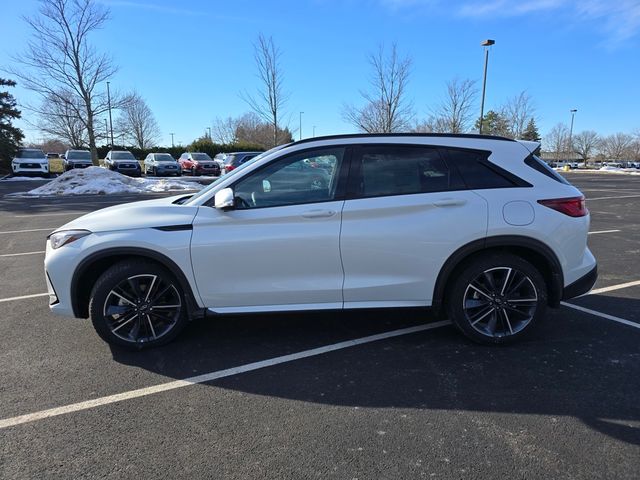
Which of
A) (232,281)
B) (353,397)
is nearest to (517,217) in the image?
(353,397)

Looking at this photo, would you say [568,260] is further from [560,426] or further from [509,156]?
[560,426]

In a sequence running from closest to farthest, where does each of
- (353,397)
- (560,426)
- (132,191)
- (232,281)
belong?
(560,426) → (353,397) → (232,281) → (132,191)

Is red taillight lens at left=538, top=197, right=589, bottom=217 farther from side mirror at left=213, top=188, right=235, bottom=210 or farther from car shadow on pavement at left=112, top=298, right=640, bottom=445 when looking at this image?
side mirror at left=213, top=188, right=235, bottom=210

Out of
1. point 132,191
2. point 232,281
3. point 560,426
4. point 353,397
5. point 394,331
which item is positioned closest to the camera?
point 560,426

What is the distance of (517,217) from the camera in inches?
146

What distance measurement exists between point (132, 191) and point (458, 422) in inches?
774

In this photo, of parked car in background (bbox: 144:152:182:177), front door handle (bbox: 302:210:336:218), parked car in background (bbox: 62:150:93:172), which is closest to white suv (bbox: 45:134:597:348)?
front door handle (bbox: 302:210:336:218)

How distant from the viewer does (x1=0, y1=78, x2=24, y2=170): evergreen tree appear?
98.4ft

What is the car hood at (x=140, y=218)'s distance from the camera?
3680 millimetres

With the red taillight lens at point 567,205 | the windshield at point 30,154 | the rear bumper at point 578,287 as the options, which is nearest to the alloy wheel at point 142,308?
the red taillight lens at point 567,205

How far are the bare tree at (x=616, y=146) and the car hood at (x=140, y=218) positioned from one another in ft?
406

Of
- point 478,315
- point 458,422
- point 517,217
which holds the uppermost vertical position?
point 517,217

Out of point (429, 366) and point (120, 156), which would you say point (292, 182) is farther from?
point (120, 156)

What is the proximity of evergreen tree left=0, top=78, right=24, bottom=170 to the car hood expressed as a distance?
108 ft
